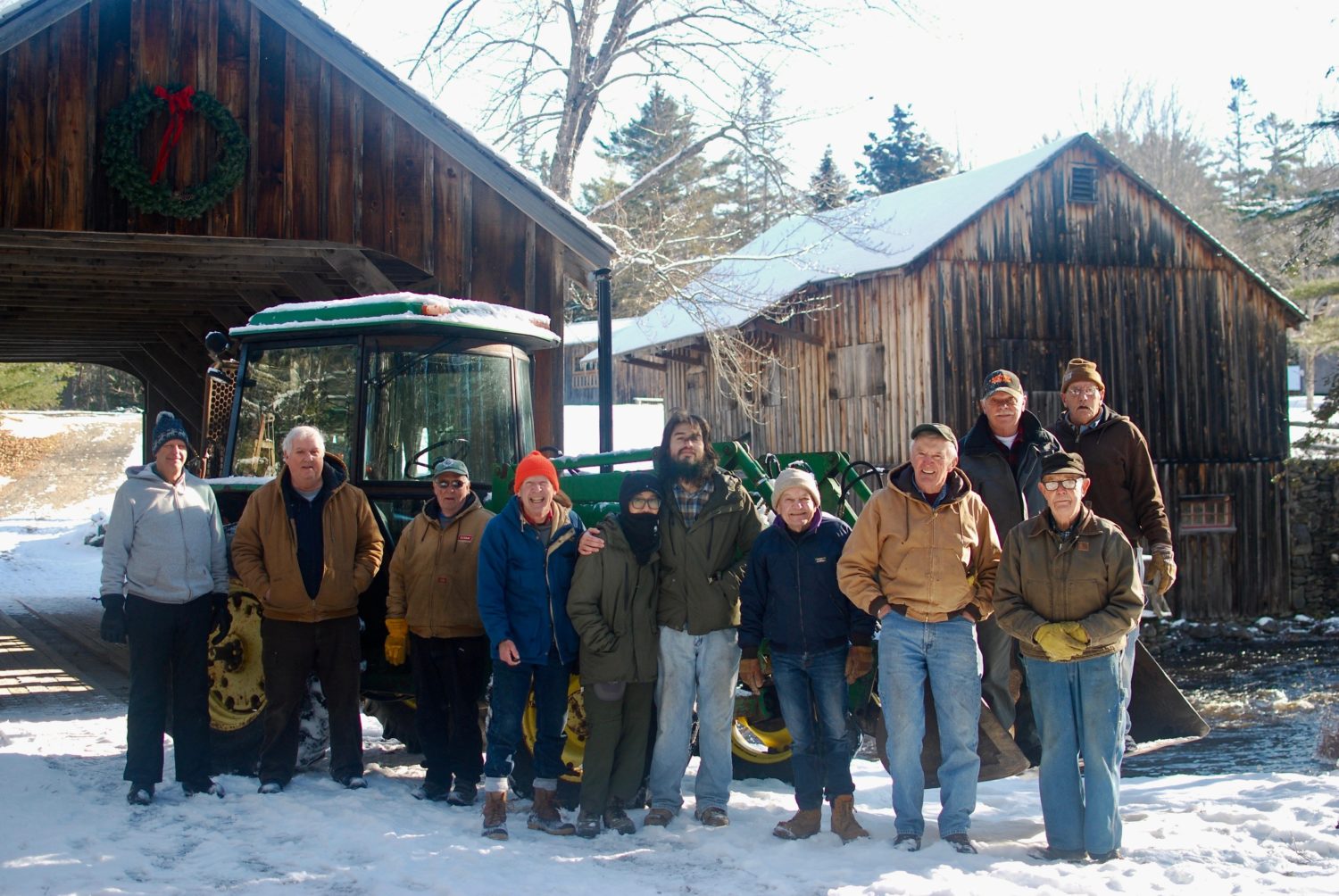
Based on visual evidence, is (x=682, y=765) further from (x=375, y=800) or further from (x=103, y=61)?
(x=103, y=61)

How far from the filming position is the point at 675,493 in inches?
215

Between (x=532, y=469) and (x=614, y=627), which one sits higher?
(x=532, y=469)

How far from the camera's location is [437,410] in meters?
6.62

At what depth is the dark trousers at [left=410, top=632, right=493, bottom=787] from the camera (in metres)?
5.78

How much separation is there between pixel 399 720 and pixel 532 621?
1766 mm

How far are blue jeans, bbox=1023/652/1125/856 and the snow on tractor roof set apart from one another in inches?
135

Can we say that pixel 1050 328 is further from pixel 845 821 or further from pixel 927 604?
pixel 845 821

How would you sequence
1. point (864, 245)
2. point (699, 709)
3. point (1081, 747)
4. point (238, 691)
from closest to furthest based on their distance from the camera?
1. point (1081, 747)
2. point (699, 709)
3. point (238, 691)
4. point (864, 245)

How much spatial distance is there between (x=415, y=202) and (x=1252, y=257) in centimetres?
3967

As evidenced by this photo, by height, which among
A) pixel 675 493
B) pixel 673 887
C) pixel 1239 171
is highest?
pixel 1239 171

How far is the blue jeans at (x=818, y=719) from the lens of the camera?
5.23 metres

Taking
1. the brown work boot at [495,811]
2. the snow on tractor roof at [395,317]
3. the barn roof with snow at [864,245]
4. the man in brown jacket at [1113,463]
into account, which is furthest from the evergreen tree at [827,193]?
the brown work boot at [495,811]

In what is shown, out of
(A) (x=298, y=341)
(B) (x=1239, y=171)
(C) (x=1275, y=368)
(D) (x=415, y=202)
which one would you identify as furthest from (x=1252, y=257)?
(A) (x=298, y=341)

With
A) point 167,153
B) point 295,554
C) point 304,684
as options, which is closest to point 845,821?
point 304,684
